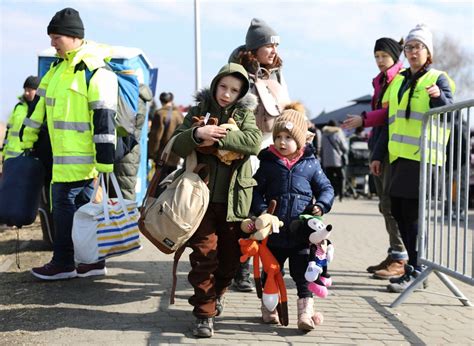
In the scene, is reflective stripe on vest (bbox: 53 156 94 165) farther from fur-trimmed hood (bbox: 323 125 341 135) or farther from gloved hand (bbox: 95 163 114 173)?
fur-trimmed hood (bbox: 323 125 341 135)

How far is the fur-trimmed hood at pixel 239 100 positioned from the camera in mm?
4633

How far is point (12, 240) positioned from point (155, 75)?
407 centimetres

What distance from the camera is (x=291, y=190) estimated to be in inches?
183

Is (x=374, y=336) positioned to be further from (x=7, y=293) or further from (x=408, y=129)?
(x=7, y=293)

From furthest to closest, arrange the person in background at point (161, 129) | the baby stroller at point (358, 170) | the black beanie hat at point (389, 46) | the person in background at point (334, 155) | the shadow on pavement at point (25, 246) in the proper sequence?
the baby stroller at point (358, 170)
the person in background at point (334, 155)
the person in background at point (161, 129)
the shadow on pavement at point (25, 246)
the black beanie hat at point (389, 46)

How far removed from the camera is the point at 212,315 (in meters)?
4.38

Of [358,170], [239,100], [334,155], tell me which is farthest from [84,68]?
[358,170]

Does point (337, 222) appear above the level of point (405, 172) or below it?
below

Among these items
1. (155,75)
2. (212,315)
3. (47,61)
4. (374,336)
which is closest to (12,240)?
(47,61)

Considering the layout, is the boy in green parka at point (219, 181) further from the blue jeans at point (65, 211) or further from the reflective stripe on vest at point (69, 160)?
the blue jeans at point (65, 211)

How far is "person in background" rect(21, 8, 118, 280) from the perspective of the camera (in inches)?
222

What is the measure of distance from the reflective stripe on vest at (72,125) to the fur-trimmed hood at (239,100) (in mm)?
1368

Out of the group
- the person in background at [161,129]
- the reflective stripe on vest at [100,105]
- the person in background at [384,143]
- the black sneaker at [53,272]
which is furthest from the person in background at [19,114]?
the person in background at [384,143]

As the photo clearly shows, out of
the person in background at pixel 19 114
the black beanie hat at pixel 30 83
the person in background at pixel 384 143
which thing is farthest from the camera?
the black beanie hat at pixel 30 83
